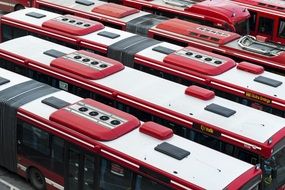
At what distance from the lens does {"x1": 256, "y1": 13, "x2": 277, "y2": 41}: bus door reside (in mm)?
30469

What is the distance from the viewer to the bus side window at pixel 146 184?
15673 mm

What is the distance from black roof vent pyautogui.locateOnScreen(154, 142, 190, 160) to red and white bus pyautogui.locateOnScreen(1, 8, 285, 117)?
5.31m

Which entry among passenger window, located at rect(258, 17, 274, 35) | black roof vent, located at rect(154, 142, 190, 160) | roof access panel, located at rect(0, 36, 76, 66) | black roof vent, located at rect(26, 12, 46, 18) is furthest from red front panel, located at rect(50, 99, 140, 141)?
passenger window, located at rect(258, 17, 274, 35)

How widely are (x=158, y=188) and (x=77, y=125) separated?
3.34m

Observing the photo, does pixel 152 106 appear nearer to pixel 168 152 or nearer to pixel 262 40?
pixel 168 152

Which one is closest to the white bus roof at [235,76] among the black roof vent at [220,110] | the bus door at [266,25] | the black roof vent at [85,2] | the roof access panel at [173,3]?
the black roof vent at [220,110]

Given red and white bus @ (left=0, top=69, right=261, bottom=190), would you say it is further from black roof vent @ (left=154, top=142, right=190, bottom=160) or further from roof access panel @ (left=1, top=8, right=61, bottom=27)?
roof access panel @ (left=1, top=8, right=61, bottom=27)

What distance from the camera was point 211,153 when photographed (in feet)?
53.5

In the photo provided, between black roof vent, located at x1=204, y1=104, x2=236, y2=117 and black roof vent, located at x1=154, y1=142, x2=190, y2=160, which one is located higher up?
black roof vent, located at x1=204, y1=104, x2=236, y2=117

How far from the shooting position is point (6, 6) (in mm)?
35906

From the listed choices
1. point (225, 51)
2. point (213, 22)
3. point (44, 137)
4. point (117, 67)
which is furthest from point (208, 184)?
point (213, 22)

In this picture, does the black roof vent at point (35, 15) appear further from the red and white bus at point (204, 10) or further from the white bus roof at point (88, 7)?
the red and white bus at point (204, 10)

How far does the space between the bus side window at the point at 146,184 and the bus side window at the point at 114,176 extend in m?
0.28

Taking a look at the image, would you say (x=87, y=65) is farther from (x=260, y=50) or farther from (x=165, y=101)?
(x=260, y=50)
